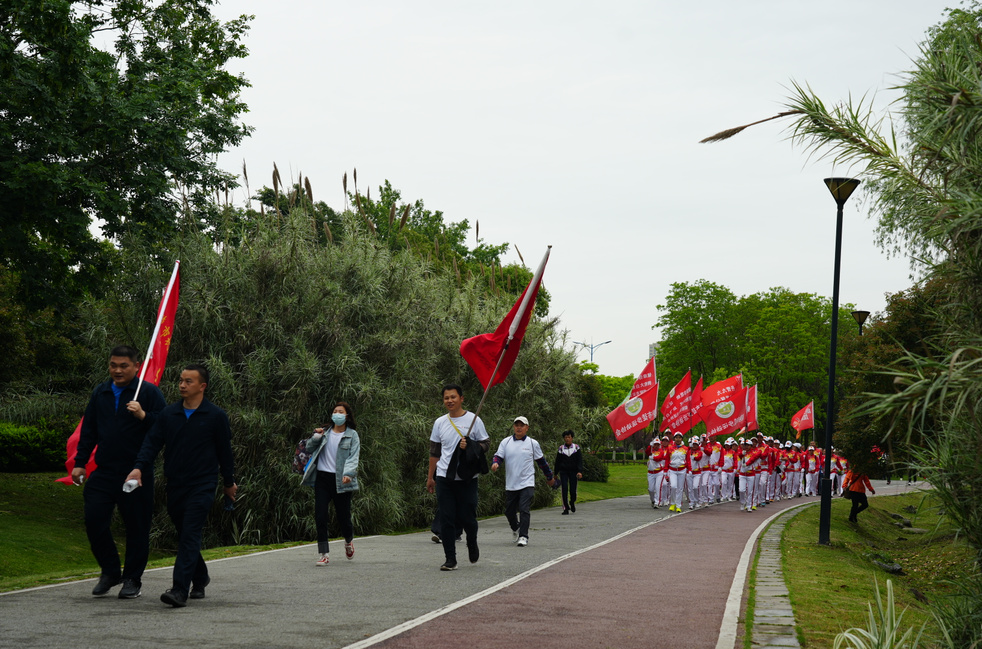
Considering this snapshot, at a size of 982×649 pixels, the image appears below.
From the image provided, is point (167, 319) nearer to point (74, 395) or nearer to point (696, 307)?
point (74, 395)

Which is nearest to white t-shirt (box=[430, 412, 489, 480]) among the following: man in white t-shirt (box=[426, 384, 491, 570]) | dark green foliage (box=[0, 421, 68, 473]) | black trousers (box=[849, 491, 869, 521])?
man in white t-shirt (box=[426, 384, 491, 570])

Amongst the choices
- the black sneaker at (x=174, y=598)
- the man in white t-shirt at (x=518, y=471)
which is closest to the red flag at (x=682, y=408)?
the man in white t-shirt at (x=518, y=471)

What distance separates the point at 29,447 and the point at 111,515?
20215mm

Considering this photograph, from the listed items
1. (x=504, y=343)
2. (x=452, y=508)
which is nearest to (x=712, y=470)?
(x=504, y=343)

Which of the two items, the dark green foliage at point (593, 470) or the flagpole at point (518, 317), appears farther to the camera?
the dark green foliage at point (593, 470)

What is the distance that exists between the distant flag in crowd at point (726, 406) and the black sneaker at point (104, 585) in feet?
92.3

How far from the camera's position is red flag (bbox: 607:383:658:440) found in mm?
29172

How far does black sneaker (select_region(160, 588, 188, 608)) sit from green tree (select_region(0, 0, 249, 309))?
9.52m

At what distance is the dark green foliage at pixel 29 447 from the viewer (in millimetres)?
25938

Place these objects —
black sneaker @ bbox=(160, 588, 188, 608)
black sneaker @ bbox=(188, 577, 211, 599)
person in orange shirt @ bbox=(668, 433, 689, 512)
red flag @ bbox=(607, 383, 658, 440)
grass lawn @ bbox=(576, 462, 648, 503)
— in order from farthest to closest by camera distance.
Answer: grass lawn @ bbox=(576, 462, 648, 503) → red flag @ bbox=(607, 383, 658, 440) → person in orange shirt @ bbox=(668, 433, 689, 512) → black sneaker @ bbox=(188, 577, 211, 599) → black sneaker @ bbox=(160, 588, 188, 608)

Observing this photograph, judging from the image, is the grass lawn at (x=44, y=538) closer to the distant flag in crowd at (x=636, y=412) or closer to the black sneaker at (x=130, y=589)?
the black sneaker at (x=130, y=589)

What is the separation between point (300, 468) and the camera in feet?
40.0

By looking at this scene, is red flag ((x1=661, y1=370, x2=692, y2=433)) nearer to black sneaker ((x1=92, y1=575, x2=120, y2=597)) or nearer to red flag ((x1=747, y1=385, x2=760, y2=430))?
red flag ((x1=747, y1=385, x2=760, y2=430))

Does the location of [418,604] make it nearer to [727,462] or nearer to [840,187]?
[840,187]
